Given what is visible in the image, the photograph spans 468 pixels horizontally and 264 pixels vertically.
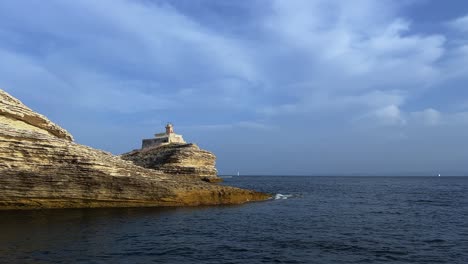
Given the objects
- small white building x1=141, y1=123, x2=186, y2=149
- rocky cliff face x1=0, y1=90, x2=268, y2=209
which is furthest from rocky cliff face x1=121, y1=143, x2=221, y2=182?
rocky cliff face x1=0, y1=90, x2=268, y2=209

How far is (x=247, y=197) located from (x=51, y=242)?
2560 cm

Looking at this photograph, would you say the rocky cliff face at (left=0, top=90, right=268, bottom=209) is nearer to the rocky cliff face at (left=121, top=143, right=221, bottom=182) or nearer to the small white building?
the rocky cliff face at (left=121, top=143, right=221, bottom=182)

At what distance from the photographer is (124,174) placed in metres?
34.3

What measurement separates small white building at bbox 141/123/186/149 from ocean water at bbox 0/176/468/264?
73873 millimetres

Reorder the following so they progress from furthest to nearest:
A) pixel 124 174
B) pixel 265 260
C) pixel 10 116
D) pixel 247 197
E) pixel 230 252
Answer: pixel 247 197 → pixel 124 174 → pixel 10 116 → pixel 230 252 → pixel 265 260

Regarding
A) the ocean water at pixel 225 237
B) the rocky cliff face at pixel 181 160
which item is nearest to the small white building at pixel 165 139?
the rocky cliff face at pixel 181 160

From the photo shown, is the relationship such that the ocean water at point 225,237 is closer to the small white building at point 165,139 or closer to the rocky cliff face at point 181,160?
the rocky cliff face at point 181,160

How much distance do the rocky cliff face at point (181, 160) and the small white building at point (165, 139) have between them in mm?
11492

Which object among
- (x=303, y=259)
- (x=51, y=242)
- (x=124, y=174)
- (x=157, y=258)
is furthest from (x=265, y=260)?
(x=124, y=174)

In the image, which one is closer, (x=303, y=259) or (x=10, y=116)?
(x=303, y=259)

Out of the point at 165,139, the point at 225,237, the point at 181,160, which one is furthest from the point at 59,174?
the point at 165,139

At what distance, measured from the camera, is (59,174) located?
1240 inches

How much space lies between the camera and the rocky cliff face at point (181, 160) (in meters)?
82.2

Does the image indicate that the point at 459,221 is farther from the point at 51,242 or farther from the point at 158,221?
the point at 51,242
